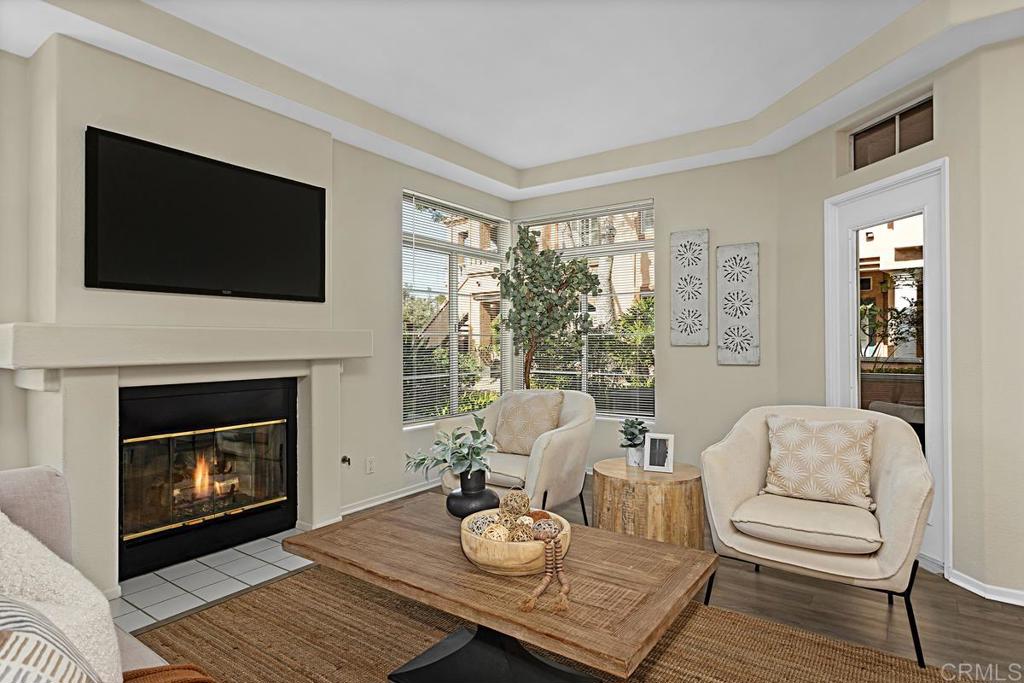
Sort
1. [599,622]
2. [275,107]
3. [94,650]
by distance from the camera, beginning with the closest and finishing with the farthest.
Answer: [94,650] → [599,622] → [275,107]

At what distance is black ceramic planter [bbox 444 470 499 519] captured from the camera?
249 centimetres

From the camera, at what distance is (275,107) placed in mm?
3469

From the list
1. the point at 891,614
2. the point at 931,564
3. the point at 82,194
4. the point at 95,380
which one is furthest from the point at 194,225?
the point at 931,564

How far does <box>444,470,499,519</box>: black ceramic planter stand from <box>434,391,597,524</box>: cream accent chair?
667 millimetres

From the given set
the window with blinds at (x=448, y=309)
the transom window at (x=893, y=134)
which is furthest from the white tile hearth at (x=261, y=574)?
the transom window at (x=893, y=134)

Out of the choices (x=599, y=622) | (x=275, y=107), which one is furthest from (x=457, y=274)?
(x=599, y=622)

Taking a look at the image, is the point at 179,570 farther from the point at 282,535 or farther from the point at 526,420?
the point at 526,420

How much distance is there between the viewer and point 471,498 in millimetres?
2514

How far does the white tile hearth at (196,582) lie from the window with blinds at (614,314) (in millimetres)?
2768

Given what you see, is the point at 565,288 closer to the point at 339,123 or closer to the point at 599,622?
the point at 339,123

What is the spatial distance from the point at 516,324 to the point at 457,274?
752 millimetres

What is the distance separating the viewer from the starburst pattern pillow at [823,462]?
268 centimetres

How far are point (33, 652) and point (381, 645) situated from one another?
5.64 ft

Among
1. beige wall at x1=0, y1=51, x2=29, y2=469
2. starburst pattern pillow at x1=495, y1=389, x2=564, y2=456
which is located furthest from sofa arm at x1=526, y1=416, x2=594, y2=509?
beige wall at x1=0, y1=51, x2=29, y2=469
